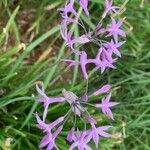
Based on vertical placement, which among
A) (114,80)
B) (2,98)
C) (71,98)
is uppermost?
(71,98)

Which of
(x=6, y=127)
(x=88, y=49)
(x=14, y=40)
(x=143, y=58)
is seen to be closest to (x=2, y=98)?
(x=6, y=127)

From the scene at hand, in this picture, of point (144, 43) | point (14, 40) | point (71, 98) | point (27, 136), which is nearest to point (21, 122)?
point (27, 136)

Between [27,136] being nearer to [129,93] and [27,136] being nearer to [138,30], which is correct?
[129,93]

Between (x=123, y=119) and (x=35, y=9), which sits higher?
(x=35, y=9)

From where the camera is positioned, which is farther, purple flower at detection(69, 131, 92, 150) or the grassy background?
the grassy background

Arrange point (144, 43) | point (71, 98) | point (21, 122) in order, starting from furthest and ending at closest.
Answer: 1. point (144, 43)
2. point (21, 122)
3. point (71, 98)

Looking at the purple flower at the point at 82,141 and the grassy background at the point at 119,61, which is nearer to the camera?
the purple flower at the point at 82,141

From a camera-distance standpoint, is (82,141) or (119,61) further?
(119,61)

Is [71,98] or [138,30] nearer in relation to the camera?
[71,98]

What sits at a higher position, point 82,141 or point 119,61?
point 82,141

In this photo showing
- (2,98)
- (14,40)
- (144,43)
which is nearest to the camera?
(2,98)
